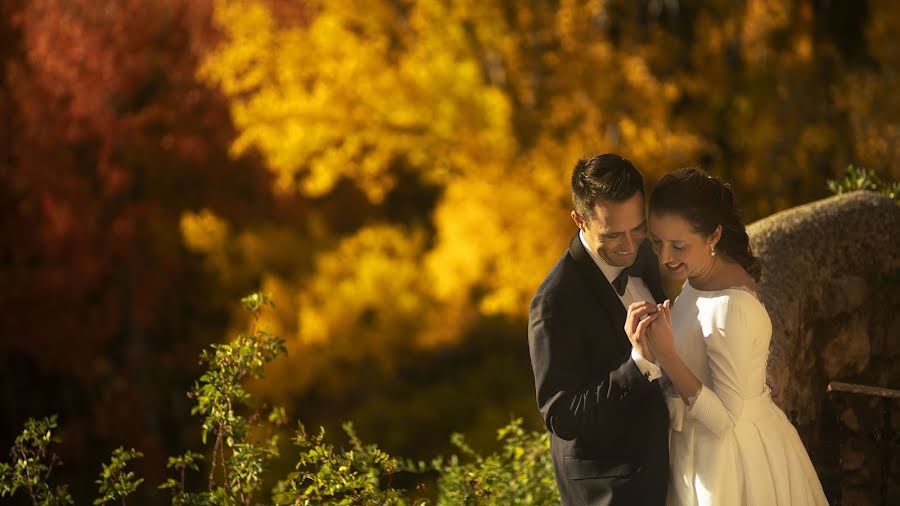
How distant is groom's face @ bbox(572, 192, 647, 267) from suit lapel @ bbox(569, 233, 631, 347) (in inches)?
1.4

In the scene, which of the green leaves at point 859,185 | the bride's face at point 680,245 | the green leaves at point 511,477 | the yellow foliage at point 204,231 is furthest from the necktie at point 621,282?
the yellow foliage at point 204,231

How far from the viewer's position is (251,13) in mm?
8641

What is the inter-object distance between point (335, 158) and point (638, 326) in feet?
21.3

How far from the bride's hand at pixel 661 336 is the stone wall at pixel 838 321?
1207mm

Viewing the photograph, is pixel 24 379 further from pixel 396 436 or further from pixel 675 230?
pixel 675 230

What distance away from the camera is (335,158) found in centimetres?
883

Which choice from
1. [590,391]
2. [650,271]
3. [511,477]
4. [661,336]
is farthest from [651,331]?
[511,477]

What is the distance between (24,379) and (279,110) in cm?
383

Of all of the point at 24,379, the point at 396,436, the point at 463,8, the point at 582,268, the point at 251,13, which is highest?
the point at 251,13

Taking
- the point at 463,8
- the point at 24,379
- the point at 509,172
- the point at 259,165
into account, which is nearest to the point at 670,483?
the point at 509,172

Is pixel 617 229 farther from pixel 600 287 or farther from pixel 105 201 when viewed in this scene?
pixel 105 201

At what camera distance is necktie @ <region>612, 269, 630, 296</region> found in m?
2.94

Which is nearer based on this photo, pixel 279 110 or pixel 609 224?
pixel 609 224

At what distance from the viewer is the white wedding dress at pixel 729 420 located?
9.08 ft
